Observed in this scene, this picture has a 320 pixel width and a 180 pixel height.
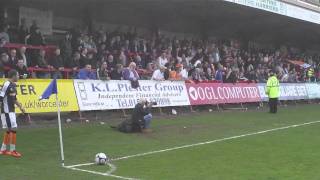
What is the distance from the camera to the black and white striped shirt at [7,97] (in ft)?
42.1

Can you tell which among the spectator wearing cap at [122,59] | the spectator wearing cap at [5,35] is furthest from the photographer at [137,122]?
the spectator wearing cap at [122,59]

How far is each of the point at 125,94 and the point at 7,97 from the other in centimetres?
791

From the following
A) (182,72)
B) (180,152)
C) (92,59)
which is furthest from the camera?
(182,72)

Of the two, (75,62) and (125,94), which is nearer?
(125,94)

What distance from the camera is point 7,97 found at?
12.9 meters

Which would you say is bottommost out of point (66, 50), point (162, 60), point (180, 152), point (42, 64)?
point (180, 152)

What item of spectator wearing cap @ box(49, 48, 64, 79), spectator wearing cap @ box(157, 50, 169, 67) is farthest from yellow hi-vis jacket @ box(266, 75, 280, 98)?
spectator wearing cap @ box(49, 48, 64, 79)

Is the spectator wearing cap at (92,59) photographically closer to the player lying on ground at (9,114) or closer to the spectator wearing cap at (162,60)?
the spectator wearing cap at (162,60)

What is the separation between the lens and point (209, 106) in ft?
83.1

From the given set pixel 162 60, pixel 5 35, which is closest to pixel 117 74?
pixel 162 60

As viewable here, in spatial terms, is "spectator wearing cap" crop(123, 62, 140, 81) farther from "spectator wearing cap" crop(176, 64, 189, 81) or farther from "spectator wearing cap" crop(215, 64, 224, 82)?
"spectator wearing cap" crop(215, 64, 224, 82)

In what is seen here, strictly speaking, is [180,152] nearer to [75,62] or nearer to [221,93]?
[75,62]

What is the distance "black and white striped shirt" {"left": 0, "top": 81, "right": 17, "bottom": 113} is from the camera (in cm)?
1282

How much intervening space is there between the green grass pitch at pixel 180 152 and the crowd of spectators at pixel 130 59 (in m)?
2.06
